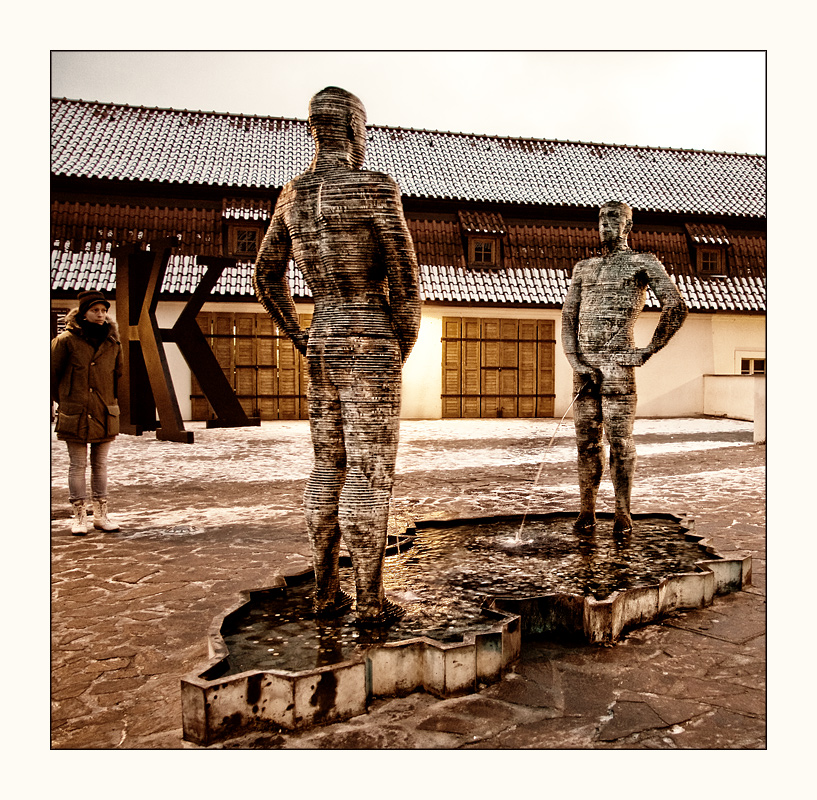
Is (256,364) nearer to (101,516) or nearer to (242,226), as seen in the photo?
(242,226)

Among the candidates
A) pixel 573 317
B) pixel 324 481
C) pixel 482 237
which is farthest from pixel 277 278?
pixel 482 237

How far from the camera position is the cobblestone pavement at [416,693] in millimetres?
2754

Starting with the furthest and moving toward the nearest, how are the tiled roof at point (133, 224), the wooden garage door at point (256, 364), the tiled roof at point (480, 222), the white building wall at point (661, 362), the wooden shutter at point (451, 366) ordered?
the tiled roof at point (480, 222) → the wooden shutter at point (451, 366) → the white building wall at point (661, 362) → the wooden garage door at point (256, 364) → the tiled roof at point (133, 224)

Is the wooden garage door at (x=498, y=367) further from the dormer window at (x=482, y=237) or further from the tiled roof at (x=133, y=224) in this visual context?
the tiled roof at (x=133, y=224)

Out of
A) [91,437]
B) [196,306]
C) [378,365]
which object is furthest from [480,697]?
[196,306]

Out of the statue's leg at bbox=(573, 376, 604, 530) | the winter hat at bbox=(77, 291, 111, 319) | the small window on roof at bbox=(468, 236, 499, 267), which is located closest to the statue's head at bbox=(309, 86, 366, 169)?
the statue's leg at bbox=(573, 376, 604, 530)

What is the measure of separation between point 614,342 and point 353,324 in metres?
2.41

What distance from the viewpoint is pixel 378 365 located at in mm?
3432

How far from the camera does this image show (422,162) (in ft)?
63.6

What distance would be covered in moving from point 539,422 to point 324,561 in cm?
1371

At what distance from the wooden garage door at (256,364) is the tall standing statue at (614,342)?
11606 mm

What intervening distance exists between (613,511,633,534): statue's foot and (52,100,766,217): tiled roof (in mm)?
13874

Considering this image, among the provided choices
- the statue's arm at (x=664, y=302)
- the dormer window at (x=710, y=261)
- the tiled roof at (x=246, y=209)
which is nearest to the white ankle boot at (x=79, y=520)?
the statue's arm at (x=664, y=302)

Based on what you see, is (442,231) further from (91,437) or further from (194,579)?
(194,579)
